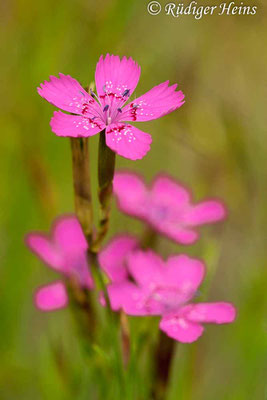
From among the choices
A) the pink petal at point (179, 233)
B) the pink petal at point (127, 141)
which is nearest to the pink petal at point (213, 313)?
the pink petal at point (179, 233)

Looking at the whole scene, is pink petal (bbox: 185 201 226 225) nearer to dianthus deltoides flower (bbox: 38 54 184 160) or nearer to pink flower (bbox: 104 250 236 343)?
pink flower (bbox: 104 250 236 343)

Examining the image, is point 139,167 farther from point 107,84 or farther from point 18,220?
point 107,84

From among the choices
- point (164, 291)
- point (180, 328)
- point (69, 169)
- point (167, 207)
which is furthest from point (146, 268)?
point (69, 169)

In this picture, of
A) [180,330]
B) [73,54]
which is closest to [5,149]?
[73,54]

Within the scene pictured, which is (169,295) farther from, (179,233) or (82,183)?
(82,183)

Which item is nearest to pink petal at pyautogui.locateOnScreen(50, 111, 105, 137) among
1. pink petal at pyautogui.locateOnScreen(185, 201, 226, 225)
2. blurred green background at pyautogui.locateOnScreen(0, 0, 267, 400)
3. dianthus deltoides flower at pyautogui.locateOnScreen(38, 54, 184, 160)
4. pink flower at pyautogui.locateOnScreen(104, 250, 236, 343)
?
dianthus deltoides flower at pyautogui.locateOnScreen(38, 54, 184, 160)

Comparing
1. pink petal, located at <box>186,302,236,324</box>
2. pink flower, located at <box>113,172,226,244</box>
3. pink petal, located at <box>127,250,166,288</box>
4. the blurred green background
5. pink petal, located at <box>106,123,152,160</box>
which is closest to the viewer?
pink petal, located at <box>106,123,152,160</box>

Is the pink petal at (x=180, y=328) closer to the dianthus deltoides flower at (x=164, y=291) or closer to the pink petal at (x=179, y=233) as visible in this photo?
the dianthus deltoides flower at (x=164, y=291)
